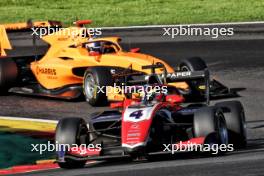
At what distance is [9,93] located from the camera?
1934 centimetres

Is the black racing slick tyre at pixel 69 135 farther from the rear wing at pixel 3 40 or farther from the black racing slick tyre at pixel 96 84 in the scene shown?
the rear wing at pixel 3 40

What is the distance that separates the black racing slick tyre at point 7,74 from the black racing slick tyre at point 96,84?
2.08m

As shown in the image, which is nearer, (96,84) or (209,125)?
(209,125)

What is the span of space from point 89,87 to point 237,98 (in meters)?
2.75

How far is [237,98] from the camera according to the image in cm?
1769

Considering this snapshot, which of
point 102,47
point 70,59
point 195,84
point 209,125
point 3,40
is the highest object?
point 3,40

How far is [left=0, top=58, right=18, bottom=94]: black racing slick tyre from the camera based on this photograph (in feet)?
62.0

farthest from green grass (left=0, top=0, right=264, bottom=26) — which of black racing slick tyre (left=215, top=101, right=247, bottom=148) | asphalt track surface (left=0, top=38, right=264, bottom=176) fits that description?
black racing slick tyre (left=215, top=101, right=247, bottom=148)

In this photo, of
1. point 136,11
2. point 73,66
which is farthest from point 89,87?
point 136,11

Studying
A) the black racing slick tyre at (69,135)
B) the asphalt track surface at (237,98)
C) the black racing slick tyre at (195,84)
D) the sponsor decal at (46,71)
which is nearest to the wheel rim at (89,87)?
the asphalt track surface at (237,98)

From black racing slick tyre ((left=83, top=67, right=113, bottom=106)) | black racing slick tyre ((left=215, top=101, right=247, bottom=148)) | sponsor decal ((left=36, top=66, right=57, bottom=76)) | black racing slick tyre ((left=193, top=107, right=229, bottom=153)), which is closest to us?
black racing slick tyre ((left=193, top=107, right=229, bottom=153))

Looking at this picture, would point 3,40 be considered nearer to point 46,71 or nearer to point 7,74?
point 7,74

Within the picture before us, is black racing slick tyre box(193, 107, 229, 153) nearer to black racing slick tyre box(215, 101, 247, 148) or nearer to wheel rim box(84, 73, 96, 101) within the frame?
black racing slick tyre box(215, 101, 247, 148)

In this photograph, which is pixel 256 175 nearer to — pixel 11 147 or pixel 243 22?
pixel 11 147
